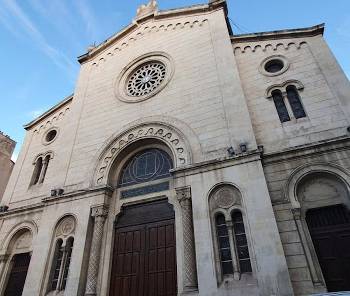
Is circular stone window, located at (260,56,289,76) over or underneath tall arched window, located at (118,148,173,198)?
over

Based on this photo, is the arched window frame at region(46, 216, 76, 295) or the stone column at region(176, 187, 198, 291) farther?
the arched window frame at region(46, 216, 76, 295)

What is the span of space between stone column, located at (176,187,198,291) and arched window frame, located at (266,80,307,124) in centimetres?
452

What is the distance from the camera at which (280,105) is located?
35.7 ft

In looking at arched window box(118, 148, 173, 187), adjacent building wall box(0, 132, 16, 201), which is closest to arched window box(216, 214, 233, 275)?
arched window box(118, 148, 173, 187)

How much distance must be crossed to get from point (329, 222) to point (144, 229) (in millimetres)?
6099

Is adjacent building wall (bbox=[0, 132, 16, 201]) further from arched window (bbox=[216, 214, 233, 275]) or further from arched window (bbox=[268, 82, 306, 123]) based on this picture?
arched window (bbox=[268, 82, 306, 123])

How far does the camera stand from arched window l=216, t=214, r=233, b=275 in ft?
26.6

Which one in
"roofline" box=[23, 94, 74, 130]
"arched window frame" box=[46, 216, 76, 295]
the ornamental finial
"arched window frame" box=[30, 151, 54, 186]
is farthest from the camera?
the ornamental finial

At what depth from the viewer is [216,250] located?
8.24m

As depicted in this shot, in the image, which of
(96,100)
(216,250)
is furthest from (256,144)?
(96,100)

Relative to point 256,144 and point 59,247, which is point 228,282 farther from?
point 59,247

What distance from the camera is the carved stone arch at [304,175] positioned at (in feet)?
27.1

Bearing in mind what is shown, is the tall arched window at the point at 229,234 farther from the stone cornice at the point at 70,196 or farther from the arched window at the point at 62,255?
the arched window at the point at 62,255

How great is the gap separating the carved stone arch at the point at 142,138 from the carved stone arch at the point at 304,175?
341 centimetres
